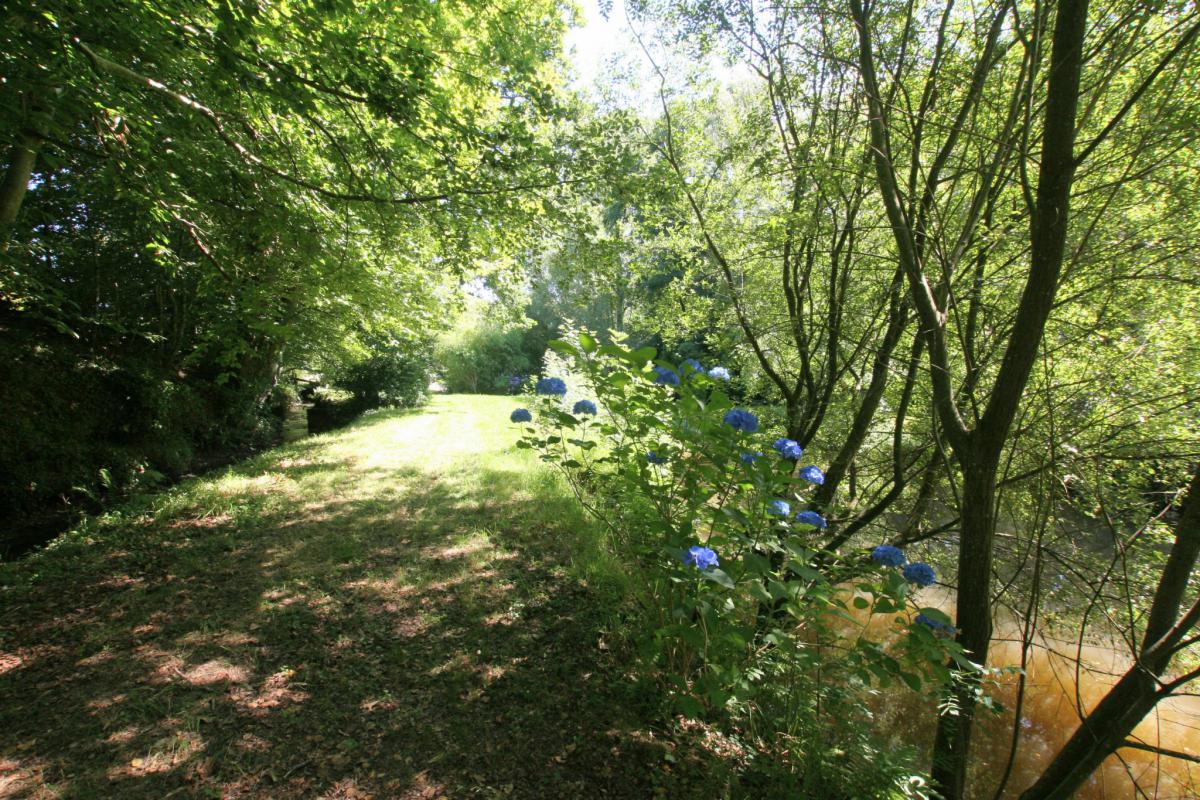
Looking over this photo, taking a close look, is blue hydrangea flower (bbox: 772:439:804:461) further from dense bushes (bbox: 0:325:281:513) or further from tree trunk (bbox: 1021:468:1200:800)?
dense bushes (bbox: 0:325:281:513)

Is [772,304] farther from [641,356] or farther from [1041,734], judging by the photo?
[1041,734]

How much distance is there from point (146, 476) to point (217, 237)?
4.11 meters

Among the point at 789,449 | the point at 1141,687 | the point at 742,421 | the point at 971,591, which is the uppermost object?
the point at 742,421

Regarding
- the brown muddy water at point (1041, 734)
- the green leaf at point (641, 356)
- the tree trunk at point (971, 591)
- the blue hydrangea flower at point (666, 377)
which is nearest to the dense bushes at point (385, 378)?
the blue hydrangea flower at point (666, 377)

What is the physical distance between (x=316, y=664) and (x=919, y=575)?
2.99m

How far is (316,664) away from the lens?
2.52 meters

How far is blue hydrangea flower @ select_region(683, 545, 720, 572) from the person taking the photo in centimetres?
149

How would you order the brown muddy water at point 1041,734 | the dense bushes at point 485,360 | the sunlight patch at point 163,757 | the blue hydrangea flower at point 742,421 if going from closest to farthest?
the blue hydrangea flower at point 742,421
the sunlight patch at point 163,757
the brown muddy water at point 1041,734
the dense bushes at point 485,360

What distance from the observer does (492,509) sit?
4828mm

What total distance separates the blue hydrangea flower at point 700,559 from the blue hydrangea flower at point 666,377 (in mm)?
817

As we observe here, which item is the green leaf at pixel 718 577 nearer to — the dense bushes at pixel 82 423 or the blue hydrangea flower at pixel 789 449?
the blue hydrangea flower at pixel 789 449

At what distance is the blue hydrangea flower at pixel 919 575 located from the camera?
5.30ft

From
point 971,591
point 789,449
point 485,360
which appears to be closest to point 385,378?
point 485,360

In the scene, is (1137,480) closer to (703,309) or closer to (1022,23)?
(1022,23)
